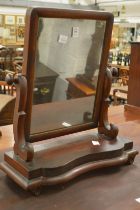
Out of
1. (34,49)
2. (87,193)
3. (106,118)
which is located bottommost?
(87,193)

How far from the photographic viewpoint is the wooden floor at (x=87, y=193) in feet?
2.79

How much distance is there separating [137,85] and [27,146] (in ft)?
4.34

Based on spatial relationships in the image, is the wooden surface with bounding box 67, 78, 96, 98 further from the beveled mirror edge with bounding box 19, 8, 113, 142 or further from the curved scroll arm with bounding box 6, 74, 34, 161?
the curved scroll arm with bounding box 6, 74, 34, 161

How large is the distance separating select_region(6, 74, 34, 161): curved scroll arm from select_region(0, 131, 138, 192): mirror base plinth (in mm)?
27

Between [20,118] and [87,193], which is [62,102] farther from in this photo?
[87,193]

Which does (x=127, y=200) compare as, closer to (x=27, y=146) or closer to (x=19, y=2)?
(x=27, y=146)

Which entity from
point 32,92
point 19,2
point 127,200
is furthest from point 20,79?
point 19,2

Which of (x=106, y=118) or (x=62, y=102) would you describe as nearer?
(x=62, y=102)

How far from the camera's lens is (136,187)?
97cm

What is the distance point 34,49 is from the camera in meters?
0.90

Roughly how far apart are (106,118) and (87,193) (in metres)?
0.33

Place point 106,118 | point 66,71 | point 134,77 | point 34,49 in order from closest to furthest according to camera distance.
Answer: point 34,49, point 66,71, point 106,118, point 134,77

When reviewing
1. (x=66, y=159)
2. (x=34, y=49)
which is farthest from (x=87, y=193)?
(x=34, y=49)

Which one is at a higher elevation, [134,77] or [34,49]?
[34,49]
